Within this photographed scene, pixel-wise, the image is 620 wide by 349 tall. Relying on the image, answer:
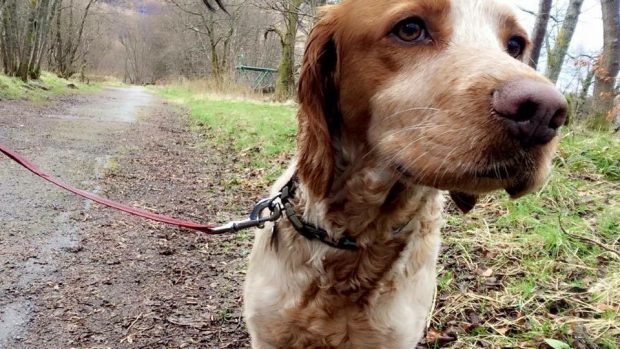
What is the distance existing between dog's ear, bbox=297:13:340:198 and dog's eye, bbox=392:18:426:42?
0.29 m

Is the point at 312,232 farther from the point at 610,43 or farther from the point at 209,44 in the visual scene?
the point at 209,44

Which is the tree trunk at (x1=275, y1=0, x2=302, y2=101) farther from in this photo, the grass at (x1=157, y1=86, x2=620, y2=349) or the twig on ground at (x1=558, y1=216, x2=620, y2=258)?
the twig on ground at (x1=558, y1=216, x2=620, y2=258)

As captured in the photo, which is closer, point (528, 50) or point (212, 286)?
point (528, 50)

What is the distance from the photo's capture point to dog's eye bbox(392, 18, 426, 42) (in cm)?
170

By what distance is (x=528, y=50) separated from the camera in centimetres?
203

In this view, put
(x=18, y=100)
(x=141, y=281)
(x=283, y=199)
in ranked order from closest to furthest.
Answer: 1. (x=283, y=199)
2. (x=141, y=281)
3. (x=18, y=100)

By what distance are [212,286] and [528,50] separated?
241 centimetres

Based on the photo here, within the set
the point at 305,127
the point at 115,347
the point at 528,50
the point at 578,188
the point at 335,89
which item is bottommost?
the point at 115,347

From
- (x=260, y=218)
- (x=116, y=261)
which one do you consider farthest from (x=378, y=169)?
(x=116, y=261)

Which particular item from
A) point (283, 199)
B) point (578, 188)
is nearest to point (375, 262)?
point (283, 199)

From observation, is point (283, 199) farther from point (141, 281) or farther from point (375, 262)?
point (141, 281)

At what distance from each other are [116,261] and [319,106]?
7.76 ft

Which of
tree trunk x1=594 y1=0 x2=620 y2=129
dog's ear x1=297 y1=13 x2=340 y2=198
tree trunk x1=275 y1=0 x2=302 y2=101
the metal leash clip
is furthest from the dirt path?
tree trunk x1=275 y1=0 x2=302 y2=101

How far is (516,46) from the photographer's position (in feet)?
6.41
